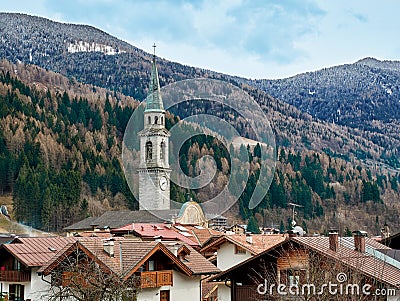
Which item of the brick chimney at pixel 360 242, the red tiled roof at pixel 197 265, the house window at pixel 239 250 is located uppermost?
the house window at pixel 239 250

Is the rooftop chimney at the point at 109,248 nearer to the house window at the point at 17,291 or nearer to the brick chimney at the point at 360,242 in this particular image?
the house window at the point at 17,291

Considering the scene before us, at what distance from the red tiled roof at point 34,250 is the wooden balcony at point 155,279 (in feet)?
18.2

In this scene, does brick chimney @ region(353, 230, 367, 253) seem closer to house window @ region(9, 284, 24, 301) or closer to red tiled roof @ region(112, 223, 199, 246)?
house window @ region(9, 284, 24, 301)

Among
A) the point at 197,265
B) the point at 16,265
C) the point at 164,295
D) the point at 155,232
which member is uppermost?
the point at 155,232

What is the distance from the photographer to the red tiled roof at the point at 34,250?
126ft

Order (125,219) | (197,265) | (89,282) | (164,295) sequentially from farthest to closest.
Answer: (125,219) < (197,265) < (164,295) < (89,282)

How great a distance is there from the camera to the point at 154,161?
10800 cm

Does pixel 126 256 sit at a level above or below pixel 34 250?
below

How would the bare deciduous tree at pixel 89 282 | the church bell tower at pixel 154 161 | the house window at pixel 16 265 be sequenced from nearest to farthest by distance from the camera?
the bare deciduous tree at pixel 89 282 → the house window at pixel 16 265 → the church bell tower at pixel 154 161

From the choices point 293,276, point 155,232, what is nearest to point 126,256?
point 293,276

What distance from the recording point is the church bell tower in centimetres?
10750

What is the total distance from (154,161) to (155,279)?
2836 inches

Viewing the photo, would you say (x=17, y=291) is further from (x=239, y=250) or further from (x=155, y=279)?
(x=239, y=250)

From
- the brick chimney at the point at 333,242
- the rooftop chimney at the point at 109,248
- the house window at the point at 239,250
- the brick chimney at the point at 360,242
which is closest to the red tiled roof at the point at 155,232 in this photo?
the house window at the point at 239,250
